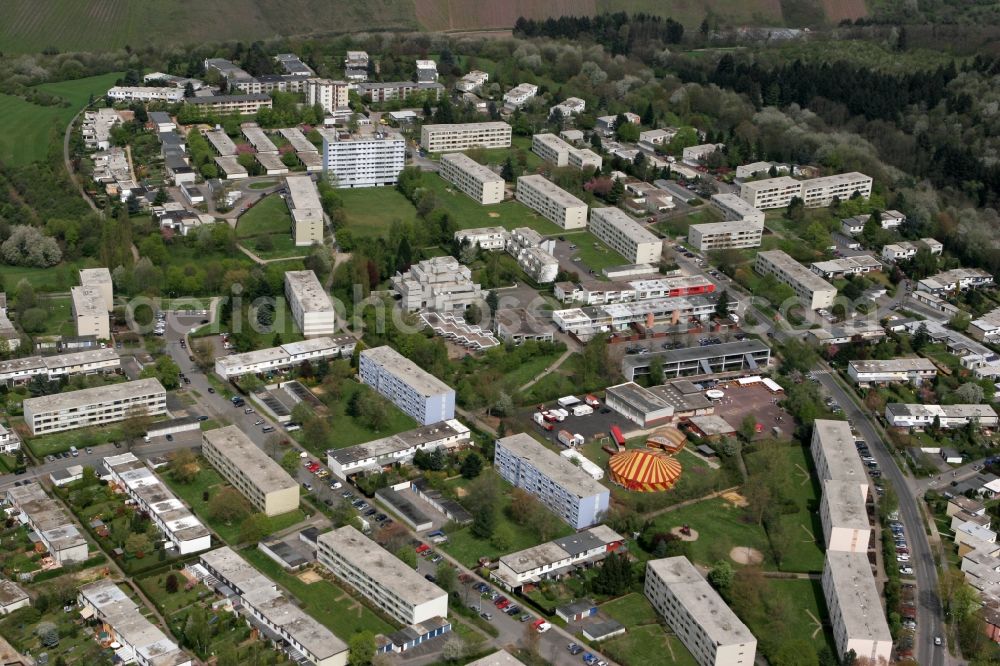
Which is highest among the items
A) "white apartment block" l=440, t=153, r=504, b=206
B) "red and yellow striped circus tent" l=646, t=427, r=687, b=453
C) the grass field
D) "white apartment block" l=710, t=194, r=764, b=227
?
the grass field

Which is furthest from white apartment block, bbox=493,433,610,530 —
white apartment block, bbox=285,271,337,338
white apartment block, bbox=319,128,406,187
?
white apartment block, bbox=319,128,406,187

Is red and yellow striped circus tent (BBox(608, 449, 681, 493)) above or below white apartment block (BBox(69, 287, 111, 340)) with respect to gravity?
below

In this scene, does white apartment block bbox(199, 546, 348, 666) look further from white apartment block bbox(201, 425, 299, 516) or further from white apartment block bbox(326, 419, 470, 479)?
white apartment block bbox(326, 419, 470, 479)

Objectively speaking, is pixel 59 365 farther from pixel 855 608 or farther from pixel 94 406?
pixel 855 608

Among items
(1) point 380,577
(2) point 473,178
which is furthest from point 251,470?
(2) point 473,178

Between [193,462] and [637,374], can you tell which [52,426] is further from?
[637,374]

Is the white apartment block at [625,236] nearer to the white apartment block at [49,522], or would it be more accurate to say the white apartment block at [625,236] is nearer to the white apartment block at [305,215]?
the white apartment block at [305,215]

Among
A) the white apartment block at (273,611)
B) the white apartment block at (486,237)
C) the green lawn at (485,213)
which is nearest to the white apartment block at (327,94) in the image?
the green lawn at (485,213)
